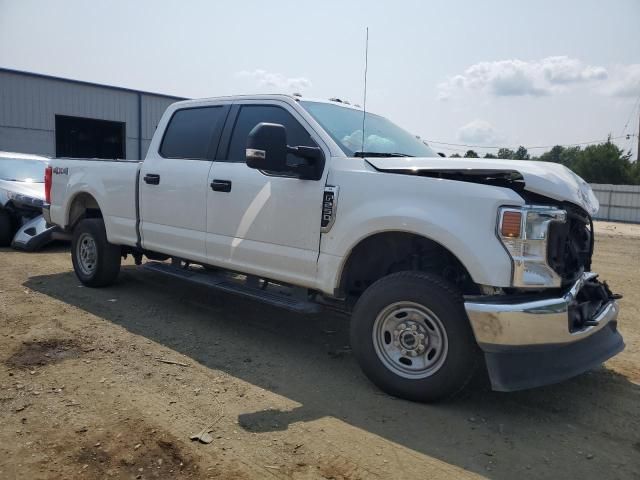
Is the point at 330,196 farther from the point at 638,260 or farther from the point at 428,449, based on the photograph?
the point at 638,260

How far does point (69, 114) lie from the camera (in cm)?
2152

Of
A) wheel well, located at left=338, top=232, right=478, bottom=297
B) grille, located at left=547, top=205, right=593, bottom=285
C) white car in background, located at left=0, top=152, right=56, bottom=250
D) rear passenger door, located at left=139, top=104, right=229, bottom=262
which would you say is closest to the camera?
grille, located at left=547, top=205, right=593, bottom=285

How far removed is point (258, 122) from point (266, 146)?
1011mm

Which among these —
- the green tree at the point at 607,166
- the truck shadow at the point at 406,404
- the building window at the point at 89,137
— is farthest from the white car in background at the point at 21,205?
the green tree at the point at 607,166

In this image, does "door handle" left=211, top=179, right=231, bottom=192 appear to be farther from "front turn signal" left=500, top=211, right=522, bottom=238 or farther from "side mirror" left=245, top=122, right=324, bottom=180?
"front turn signal" left=500, top=211, right=522, bottom=238

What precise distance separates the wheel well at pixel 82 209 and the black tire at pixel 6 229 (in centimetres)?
354

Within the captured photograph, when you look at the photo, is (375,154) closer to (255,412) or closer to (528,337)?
(528,337)

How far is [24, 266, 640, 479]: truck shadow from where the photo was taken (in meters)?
3.11

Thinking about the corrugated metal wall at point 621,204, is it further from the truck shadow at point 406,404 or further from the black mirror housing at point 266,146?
the black mirror housing at point 266,146

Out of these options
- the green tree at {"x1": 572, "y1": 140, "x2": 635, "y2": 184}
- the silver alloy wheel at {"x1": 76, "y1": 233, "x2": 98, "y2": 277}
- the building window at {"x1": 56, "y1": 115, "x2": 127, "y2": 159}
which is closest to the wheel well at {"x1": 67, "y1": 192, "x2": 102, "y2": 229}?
the silver alloy wheel at {"x1": 76, "y1": 233, "x2": 98, "y2": 277}

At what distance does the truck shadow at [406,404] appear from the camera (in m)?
3.11

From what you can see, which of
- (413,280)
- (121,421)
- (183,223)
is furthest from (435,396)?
(183,223)

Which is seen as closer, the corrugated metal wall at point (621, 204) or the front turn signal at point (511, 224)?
the front turn signal at point (511, 224)

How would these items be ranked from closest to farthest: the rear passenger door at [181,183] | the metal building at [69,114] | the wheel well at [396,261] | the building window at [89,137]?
the wheel well at [396,261]
the rear passenger door at [181,183]
the metal building at [69,114]
the building window at [89,137]
